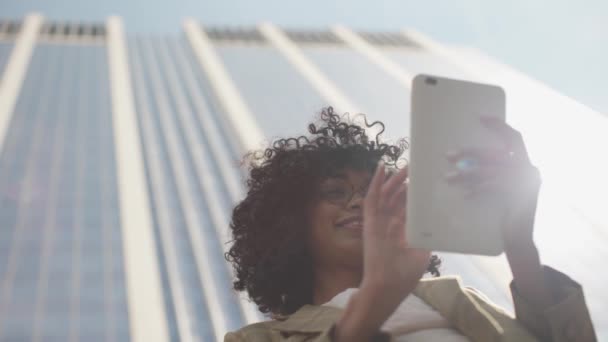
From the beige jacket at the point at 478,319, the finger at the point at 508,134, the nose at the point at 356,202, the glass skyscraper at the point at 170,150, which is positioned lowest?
the beige jacket at the point at 478,319

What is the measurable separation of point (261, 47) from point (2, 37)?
20674 millimetres

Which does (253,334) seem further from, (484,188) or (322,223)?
(484,188)

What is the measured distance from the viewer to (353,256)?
8.27 ft

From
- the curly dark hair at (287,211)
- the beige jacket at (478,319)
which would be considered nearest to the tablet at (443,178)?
the beige jacket at (478,319)

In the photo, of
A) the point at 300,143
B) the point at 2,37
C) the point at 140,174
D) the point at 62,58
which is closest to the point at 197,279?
the point at 140,174

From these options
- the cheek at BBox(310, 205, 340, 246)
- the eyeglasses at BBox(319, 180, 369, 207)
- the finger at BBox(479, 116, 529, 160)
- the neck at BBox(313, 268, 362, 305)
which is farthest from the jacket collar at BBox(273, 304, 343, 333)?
the finger at BBox(479, 116, 529, 160)

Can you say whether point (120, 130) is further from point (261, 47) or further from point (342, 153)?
point (342, 153)

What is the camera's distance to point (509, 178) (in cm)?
201

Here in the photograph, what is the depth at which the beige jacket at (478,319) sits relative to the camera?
6.95 ft

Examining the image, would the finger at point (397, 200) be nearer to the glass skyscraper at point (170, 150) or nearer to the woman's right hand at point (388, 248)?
the woman's right hand at point (388, 248)

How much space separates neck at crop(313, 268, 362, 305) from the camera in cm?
256

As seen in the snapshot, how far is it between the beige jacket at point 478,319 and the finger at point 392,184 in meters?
0.37

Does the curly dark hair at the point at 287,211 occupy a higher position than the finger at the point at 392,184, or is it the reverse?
the curly dark hair at the point at 287,211

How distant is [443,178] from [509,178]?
17cm
